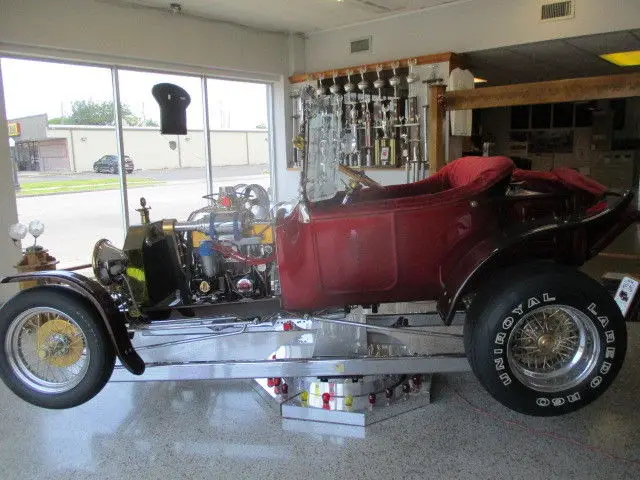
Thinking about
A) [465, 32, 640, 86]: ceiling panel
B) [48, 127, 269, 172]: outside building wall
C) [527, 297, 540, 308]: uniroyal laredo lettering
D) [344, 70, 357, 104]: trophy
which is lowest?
[527, 297, 540, 308]: uniroyal laredo lettering

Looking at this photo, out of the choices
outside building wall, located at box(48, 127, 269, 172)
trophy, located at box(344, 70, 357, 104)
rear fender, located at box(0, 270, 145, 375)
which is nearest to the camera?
rear fender, located at box(0, 270, 145, 375)

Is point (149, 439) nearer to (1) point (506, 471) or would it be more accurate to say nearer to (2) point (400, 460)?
(2) point (400, 460)

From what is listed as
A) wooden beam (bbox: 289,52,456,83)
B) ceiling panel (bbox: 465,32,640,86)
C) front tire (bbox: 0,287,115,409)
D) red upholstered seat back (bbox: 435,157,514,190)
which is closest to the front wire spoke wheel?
front tire (bbox: 0,287,115,409)

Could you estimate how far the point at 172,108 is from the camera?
4.43m

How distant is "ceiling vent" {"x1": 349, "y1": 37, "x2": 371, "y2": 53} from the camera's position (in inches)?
262

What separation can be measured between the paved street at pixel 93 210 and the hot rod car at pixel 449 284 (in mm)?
3195

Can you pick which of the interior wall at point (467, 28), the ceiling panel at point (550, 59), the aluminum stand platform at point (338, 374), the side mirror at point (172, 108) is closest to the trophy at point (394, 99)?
the interior wall at point (467, 28)

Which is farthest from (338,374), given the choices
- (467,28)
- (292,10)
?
(292,10)

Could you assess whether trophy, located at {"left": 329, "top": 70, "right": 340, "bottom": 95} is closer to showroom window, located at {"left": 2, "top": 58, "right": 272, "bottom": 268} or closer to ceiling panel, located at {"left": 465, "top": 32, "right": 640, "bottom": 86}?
showroom window, located at {"left": 2, "top": 58, "right": 272, "bottom": 268}

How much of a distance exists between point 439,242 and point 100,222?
17.1 feet

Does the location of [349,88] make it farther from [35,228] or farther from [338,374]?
[338,374]

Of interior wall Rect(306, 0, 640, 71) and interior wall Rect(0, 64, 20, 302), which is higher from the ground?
interior wall Rect(306, 0, 640, 71)

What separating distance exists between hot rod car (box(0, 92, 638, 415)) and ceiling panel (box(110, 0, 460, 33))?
12.0 ft

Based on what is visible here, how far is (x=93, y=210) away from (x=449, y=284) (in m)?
5.32
